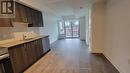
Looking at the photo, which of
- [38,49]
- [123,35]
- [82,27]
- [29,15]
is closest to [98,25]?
[123,35]

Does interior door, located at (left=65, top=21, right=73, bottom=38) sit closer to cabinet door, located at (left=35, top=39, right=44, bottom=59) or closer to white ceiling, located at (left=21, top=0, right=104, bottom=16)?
white ceiling, located at (left=21, top=0, right=104, bottom=16)

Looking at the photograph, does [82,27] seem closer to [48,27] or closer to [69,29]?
[69,29]

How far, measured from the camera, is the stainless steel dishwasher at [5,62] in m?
2.92

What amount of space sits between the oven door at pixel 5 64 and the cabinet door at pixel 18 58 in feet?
0.33

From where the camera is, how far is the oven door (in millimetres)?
2923

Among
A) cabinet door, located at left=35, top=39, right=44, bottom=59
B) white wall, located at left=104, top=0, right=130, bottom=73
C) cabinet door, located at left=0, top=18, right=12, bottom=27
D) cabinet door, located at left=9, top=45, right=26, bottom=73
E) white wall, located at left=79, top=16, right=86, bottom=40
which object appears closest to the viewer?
white wall, located at left=104, top=0, right=130, bottom=73

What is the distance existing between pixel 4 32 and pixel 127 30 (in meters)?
3.43

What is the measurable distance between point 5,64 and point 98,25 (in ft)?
13.2

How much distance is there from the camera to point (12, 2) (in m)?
3.56

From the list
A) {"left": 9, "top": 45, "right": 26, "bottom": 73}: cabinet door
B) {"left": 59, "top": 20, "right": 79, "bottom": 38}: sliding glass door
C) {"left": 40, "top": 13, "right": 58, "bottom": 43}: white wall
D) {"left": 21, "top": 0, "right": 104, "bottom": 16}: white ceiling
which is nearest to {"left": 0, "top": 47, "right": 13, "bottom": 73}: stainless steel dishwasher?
{"left": 9, "top": 45, "right": 26, "bottom": 73}: cabinet door

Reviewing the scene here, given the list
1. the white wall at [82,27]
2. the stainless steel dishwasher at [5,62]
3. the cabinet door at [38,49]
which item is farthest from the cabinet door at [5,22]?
the white wall at [82,27]

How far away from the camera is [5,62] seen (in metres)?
3.03

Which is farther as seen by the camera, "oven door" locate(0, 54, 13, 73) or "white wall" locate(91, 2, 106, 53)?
"white wall" locate(91, 2, 106, 53)

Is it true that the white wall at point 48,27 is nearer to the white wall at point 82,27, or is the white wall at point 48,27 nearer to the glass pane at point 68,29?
the white wall at point 82,27
